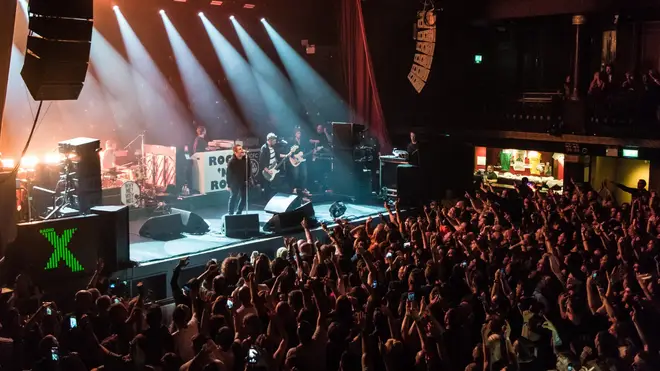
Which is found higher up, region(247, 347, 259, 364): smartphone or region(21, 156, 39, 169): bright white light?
region(21, 156, 39, 169): bright white light

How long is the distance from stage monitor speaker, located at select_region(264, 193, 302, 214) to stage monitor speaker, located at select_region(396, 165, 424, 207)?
2.24 metres

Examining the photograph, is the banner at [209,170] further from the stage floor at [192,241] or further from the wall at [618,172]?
the wall at [618,172]

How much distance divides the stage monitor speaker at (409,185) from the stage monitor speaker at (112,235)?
5909 mm

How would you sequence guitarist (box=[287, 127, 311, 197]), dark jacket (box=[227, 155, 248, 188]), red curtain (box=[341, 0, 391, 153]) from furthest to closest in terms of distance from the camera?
1. red curtain (box=[341, 0, 391, 153])
2. guitarist (box=[287, 127, 311, 197])
3. dark jacket (box=[227, 155, 248, 188])

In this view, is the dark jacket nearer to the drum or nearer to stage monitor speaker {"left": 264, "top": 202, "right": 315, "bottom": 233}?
stage monitor speaker {"left": 264, "top": 202, "right": 315, "bottom": 233}

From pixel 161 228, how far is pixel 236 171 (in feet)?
4.87

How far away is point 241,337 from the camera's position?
529 centimetres

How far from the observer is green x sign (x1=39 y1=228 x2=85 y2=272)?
8.32m

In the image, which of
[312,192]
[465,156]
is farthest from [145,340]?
[465,156]

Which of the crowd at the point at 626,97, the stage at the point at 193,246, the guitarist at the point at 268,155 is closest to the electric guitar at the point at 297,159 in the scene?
the guitarist at the point at 268,155

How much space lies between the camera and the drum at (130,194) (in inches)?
476

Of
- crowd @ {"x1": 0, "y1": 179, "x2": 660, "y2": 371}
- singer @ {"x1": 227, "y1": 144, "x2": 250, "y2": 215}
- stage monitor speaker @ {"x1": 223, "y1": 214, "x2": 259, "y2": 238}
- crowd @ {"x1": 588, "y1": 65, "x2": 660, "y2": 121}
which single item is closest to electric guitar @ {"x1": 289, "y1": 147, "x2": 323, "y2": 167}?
singer @ {"x1": 227, "y1": 144, "x2": 250, "y2": 215}

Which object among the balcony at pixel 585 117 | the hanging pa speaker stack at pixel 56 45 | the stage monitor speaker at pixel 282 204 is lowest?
the stage monitor speaker at pixel 282 204

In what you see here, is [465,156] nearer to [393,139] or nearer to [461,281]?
[393,139]
